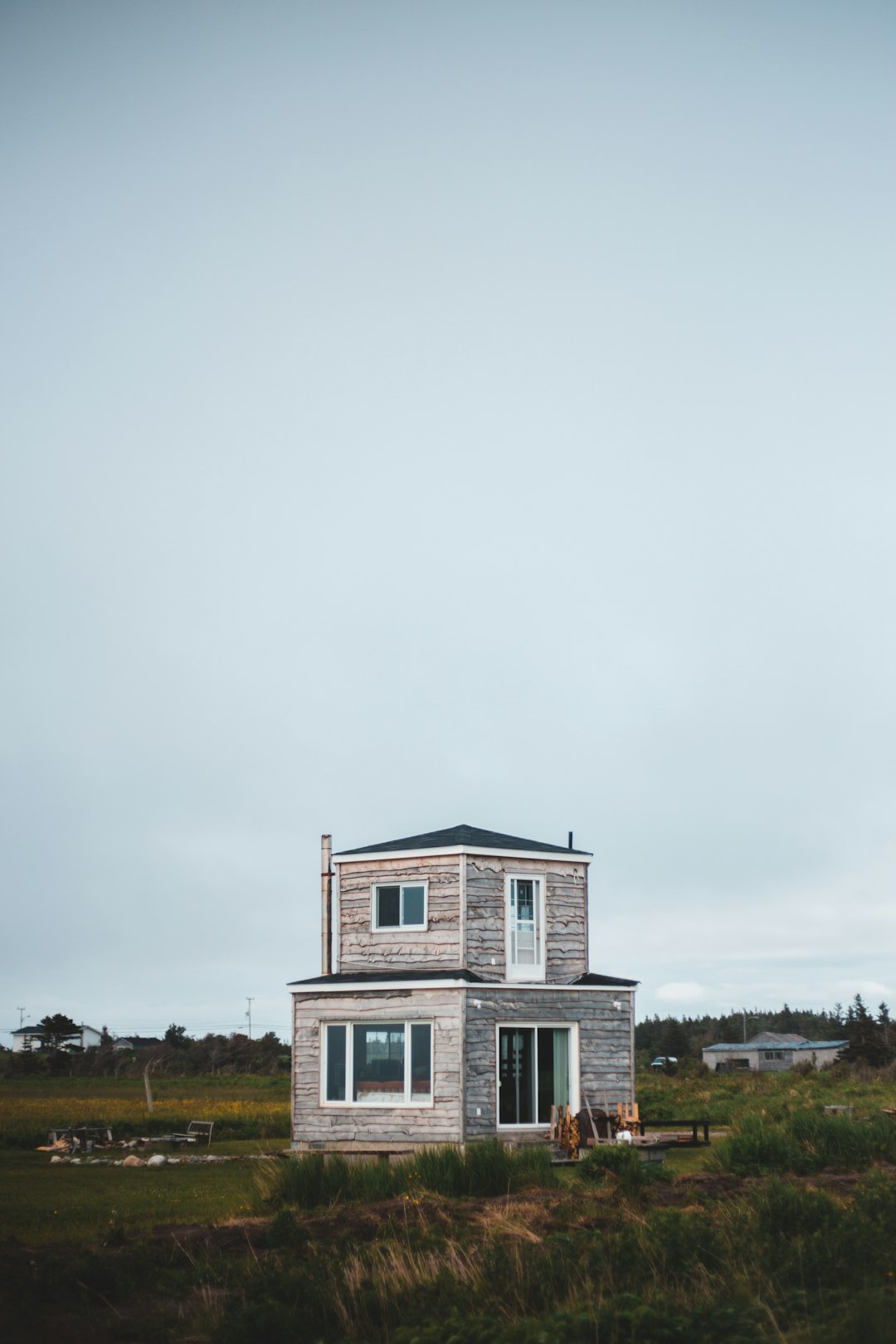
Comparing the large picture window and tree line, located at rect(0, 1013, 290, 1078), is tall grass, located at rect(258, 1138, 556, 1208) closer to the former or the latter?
the large picture window

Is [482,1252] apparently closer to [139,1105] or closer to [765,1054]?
[139,1105]

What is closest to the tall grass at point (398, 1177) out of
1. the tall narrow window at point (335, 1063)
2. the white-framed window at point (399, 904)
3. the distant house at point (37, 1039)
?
the tall narrow window at point (335, 1063)

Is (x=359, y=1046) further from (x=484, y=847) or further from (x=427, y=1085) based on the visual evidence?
(x=484, y=847)

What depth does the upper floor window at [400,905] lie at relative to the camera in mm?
27125

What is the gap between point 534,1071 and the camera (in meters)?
26.4

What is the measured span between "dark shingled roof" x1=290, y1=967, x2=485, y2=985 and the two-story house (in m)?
0.05

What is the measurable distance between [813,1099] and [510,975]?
16.4 m

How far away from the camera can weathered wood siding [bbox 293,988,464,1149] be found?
25047 mm

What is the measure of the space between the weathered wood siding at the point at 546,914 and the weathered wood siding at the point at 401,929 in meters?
0.38

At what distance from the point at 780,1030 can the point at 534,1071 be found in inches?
4190

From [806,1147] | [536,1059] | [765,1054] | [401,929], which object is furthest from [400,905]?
[765,1054]

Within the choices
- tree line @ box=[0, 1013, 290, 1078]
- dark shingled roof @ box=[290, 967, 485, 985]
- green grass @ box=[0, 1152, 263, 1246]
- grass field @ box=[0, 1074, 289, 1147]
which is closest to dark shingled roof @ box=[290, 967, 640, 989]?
dark shingled roof @ box=[290, 967, 485, 985]

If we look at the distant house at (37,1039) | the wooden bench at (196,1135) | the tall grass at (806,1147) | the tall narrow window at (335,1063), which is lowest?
the distant house at (37,1039)

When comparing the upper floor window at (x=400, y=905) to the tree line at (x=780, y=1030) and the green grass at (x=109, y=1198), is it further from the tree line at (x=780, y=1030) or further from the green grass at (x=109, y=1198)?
the tree line at (x=780, y=1030)
